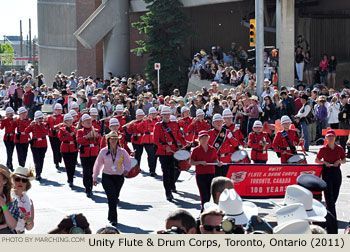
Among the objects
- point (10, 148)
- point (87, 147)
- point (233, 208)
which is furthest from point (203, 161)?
point (10, 148)

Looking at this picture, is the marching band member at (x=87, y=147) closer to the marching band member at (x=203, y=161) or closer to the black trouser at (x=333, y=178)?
the marching band member at (x=203, y=161)

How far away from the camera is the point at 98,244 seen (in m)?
5.95

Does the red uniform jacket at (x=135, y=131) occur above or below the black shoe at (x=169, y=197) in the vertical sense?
above

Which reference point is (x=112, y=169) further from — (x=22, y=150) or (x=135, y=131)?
A: (x=22, y=150)

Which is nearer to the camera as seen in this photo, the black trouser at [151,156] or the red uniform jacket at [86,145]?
the red uniform jacket at [86,145]

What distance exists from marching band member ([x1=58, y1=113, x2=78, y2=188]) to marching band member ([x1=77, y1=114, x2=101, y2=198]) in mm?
1180

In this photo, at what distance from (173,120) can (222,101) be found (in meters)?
6.62

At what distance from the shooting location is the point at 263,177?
1400cm

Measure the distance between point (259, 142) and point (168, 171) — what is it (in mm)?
2064

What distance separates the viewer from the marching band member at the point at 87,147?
53.0 ft

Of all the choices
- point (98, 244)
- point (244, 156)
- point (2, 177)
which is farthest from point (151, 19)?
point (98, 244)

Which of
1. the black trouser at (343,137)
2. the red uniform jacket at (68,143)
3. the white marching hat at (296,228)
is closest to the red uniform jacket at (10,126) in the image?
the red uniform jacket at (68,143)

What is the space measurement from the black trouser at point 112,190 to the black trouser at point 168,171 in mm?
2552

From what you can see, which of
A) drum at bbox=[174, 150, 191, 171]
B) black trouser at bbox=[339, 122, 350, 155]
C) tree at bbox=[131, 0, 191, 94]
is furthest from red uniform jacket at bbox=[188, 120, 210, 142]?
tree at bbox=[131, 0, 191, 94]
